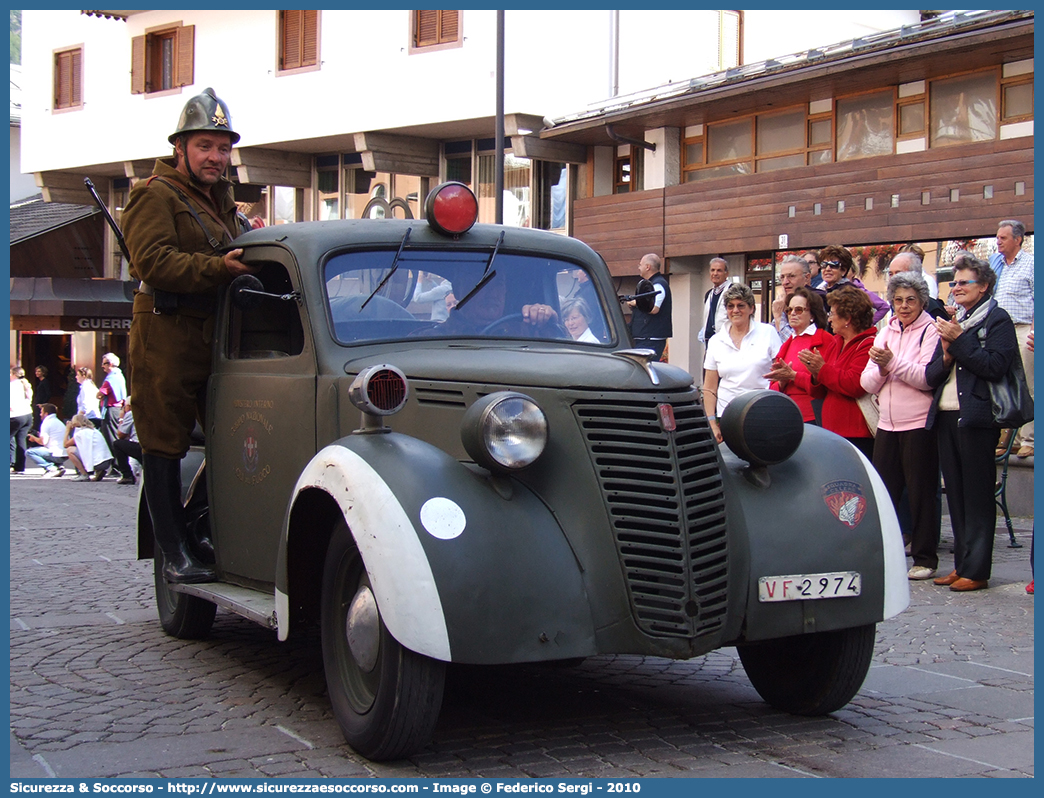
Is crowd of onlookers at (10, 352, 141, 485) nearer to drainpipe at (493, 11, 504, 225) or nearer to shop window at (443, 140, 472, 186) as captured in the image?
drainpipe at (493, 11, 504, 225)

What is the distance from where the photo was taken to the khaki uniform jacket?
5902 mm

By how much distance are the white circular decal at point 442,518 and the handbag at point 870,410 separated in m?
5.48

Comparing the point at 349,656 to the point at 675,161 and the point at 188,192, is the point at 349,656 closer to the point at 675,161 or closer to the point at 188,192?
the point at 188,192

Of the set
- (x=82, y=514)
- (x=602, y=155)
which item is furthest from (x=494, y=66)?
(x=82, y=514)

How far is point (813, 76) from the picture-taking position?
18891 mm

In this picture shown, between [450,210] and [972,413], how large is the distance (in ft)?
12.7

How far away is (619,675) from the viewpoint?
573cm

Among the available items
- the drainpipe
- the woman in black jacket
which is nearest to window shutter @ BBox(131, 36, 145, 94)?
the drainpipe

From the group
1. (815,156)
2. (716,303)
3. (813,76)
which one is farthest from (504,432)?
(815,156)

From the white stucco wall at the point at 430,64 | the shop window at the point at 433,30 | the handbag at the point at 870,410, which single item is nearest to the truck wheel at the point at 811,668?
the handbag at the point at 870,410

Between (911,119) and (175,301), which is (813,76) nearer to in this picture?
(911,119)

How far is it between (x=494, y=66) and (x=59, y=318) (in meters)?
15.1

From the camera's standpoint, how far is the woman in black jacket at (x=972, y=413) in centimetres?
799

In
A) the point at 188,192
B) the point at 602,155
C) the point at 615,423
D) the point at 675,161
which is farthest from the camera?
the point at 602,155
